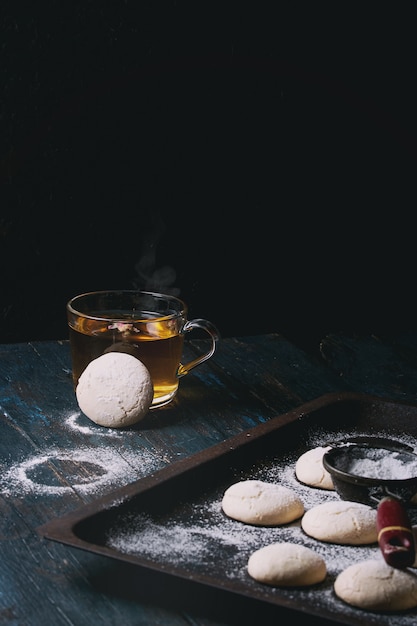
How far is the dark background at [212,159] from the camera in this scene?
210 centimetres

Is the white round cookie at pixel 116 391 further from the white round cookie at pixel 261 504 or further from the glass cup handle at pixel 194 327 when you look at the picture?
the white round cookie at pixel 261 504

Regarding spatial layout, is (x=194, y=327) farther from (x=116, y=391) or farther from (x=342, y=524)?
(x=342, y=524)

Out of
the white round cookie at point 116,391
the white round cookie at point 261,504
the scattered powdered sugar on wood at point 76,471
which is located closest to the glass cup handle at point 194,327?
the white round cookie at point 116,391

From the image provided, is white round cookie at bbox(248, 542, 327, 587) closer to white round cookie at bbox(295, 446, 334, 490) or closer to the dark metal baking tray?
the dark metal baking tray

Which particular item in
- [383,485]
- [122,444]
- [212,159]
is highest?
[212,159]

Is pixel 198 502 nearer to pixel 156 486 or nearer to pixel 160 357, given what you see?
pixel 156 486

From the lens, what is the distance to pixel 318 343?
206cm

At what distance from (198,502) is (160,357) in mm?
405

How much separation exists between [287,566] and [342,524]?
145mm

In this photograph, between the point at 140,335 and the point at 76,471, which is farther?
the point at 140,335

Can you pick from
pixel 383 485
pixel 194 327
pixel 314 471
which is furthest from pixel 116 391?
pixel 383 485

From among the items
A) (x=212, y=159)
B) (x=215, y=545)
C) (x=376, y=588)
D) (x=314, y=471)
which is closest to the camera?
(x=376, y=588)

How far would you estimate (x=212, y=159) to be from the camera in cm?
226

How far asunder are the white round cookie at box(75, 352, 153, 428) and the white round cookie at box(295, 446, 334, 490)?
315mm
